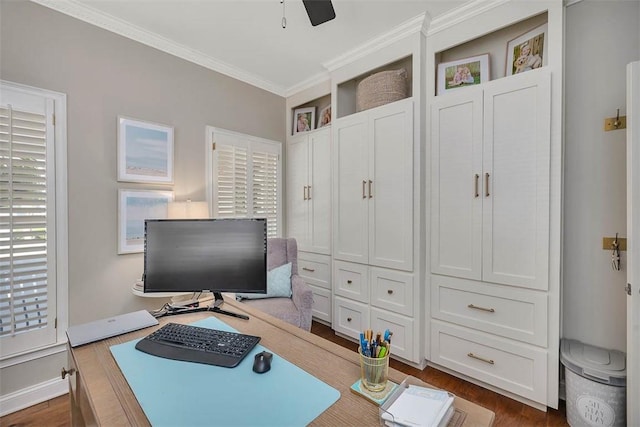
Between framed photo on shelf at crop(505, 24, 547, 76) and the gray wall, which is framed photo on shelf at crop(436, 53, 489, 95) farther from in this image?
the gray wall

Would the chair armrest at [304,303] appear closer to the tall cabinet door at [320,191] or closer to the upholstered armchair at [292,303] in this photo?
the upholstered armchair at [292,303]

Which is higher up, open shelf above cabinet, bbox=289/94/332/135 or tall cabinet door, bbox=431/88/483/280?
open shelf above cabinet, bbox=289/94/332/135

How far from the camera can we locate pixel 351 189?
8.84ft

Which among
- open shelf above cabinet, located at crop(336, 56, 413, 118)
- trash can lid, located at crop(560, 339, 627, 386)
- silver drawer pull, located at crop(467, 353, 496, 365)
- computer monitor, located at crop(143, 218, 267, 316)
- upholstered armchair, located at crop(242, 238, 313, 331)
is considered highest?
open shelf above cabinet, located at crop(336, 56, 413, 118)

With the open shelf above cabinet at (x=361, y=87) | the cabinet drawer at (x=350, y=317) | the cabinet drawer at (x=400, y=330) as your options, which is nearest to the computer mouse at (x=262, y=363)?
the cabinet drawer at (x=400, y=330)

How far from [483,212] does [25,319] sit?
122 inches

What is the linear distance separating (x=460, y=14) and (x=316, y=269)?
8.36ft

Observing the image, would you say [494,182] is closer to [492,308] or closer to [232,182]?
[492,308]

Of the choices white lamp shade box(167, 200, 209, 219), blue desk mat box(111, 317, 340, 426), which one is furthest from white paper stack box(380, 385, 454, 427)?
white lamp shade box(167, 200, 209, 219)

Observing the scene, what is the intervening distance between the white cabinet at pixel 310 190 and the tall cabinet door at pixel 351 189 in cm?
24

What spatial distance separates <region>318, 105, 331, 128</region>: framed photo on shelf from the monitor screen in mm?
2118

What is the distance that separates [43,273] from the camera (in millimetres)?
1920

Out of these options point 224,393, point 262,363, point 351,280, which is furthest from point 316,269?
point 224,393

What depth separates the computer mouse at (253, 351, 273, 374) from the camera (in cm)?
87
